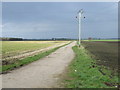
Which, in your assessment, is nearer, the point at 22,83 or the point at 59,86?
the point at 59,86

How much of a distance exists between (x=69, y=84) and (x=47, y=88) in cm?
128

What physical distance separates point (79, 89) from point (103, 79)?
107 inches

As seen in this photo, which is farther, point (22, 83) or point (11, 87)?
point (22, 83)

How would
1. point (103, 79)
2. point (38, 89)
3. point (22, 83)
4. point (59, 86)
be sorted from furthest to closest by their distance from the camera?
1. point (103, 79)
2. point (22, 83)
3. point (59, 86)
4. point (38, 89)

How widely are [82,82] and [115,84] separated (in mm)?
1522

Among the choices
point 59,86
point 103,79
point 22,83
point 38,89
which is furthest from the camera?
point 103,79

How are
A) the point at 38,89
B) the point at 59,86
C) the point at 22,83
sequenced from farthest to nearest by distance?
A: the point at 22,83
the point at 59,86
the point at 38,89

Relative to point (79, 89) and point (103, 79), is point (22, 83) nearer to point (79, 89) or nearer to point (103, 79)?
point (79, 89)

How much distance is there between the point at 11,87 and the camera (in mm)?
9617

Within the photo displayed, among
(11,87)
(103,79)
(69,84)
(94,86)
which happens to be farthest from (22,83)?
(103,79)

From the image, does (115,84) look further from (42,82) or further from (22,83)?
(22,83)

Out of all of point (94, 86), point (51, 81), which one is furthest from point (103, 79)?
point (51, 81)

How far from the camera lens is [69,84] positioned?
10.2m

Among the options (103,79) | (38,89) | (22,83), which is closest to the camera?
(38,89)
